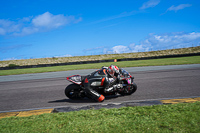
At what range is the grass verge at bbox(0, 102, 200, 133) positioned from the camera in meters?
3.24

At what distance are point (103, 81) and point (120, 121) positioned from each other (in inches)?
95.2

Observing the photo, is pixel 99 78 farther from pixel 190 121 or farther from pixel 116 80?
pixel 190 121

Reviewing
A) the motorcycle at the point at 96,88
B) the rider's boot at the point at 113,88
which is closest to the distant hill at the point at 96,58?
the motorcycle at the point at 96,88

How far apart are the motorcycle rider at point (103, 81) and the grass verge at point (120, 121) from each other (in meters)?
1.42

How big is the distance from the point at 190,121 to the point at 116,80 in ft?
10.3

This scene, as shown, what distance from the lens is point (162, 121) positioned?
137 inches

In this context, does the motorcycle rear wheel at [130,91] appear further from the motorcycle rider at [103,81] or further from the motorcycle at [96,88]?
the motorcycle rider at [103,81]

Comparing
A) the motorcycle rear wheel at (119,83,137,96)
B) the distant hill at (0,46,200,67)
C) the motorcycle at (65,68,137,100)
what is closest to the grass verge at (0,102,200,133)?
the motorcycle at (65,68,137,100)

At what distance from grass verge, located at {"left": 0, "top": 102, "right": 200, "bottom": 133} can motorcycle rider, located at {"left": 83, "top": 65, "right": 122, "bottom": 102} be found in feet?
4.66

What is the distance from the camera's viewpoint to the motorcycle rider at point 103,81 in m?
5.72

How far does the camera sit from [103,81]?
5871 mm

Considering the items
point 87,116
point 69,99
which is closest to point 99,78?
point 69,99

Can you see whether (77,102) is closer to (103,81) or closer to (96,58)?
(103,81)

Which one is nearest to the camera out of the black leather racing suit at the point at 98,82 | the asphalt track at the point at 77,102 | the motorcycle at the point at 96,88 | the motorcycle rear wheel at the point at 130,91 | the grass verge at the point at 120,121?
the grass verge at the point at 120,121
